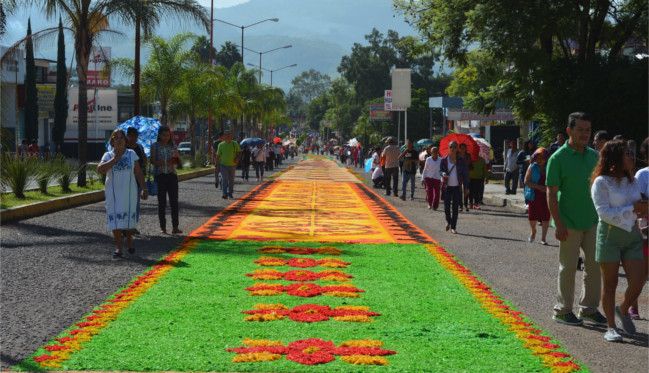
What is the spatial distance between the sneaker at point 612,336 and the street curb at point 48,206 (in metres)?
13.1

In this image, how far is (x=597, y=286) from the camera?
8875 mm

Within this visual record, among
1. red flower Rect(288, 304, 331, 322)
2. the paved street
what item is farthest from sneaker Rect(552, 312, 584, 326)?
red flower Rect(288, 304, 331, 322)

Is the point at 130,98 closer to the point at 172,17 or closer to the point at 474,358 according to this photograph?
the point at 172,17

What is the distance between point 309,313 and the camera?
8.85 meters

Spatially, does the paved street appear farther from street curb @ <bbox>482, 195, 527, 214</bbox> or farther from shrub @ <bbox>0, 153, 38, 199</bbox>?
street curb @ <bbox>482, 195, 527, 214</bbox>

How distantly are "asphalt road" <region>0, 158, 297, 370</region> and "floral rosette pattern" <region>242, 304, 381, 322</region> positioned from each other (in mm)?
1530

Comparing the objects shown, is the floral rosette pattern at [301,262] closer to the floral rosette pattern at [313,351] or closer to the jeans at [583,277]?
the jeans at [583,277]

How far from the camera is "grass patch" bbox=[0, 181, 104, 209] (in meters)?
20.6

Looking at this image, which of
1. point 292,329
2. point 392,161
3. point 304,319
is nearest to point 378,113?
point 392,161

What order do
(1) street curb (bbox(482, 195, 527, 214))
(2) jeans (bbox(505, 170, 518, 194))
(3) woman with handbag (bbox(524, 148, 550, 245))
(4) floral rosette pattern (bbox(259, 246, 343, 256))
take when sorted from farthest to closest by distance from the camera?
(2) jeans (bbox(505, 170, 518, 194))
(1) street curb (bbox(482, 195, 527, 214))
(3) woman with handbag (bbox(524, 148, 550, 245))
(4) floral rosette pattern (bbox(259, 246, 343, 256))

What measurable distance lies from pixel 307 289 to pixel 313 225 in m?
8.51

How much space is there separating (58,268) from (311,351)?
5.67m

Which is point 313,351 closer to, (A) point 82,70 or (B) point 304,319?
(B) point 304,319

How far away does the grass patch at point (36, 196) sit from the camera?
20630mm
